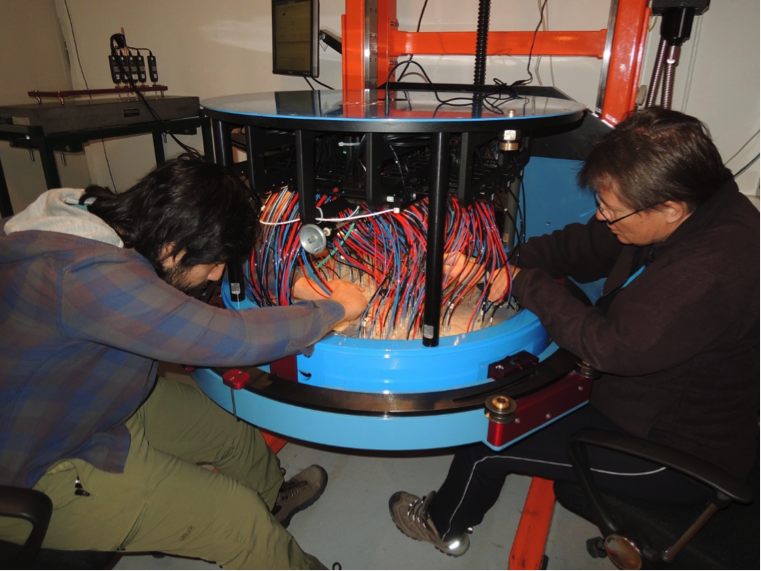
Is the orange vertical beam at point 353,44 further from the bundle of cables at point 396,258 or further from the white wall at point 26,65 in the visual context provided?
the white wall at point 26,65

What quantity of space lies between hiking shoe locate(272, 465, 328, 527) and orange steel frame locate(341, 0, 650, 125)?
1189 millimetres

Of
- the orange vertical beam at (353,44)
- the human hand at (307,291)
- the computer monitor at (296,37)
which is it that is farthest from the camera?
the computer monitor at (296,37)

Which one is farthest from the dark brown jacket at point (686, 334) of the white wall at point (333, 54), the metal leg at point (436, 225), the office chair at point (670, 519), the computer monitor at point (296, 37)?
the computer monitor at point (296, 37)

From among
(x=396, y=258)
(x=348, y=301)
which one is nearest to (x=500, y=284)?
(x=396, y=258)

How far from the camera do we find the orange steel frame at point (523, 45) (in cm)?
136

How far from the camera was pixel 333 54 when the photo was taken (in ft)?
8.54

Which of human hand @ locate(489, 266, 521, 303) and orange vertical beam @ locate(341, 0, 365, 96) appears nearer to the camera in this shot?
human hand @ locate(489, 266, 521, 303)

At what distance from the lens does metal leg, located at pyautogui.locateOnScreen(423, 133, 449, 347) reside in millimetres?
882

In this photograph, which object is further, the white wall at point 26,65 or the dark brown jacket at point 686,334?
the white wall at point 26,65

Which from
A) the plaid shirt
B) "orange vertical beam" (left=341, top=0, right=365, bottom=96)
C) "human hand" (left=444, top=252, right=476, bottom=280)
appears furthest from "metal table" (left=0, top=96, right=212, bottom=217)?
"human hand" (left=444, top=252, right=476, bottom=280)

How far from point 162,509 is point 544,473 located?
830 millimetres

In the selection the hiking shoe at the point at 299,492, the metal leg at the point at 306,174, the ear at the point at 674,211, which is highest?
the metal leg at the point at 306,174

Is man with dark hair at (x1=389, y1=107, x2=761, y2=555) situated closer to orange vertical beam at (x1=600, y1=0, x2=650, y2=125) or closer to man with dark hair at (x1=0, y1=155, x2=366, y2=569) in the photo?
orange vertical beam at (x1=600, y1=0, x2=650, y2=125)

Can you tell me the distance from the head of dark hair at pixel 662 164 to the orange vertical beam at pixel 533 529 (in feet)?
3.13
